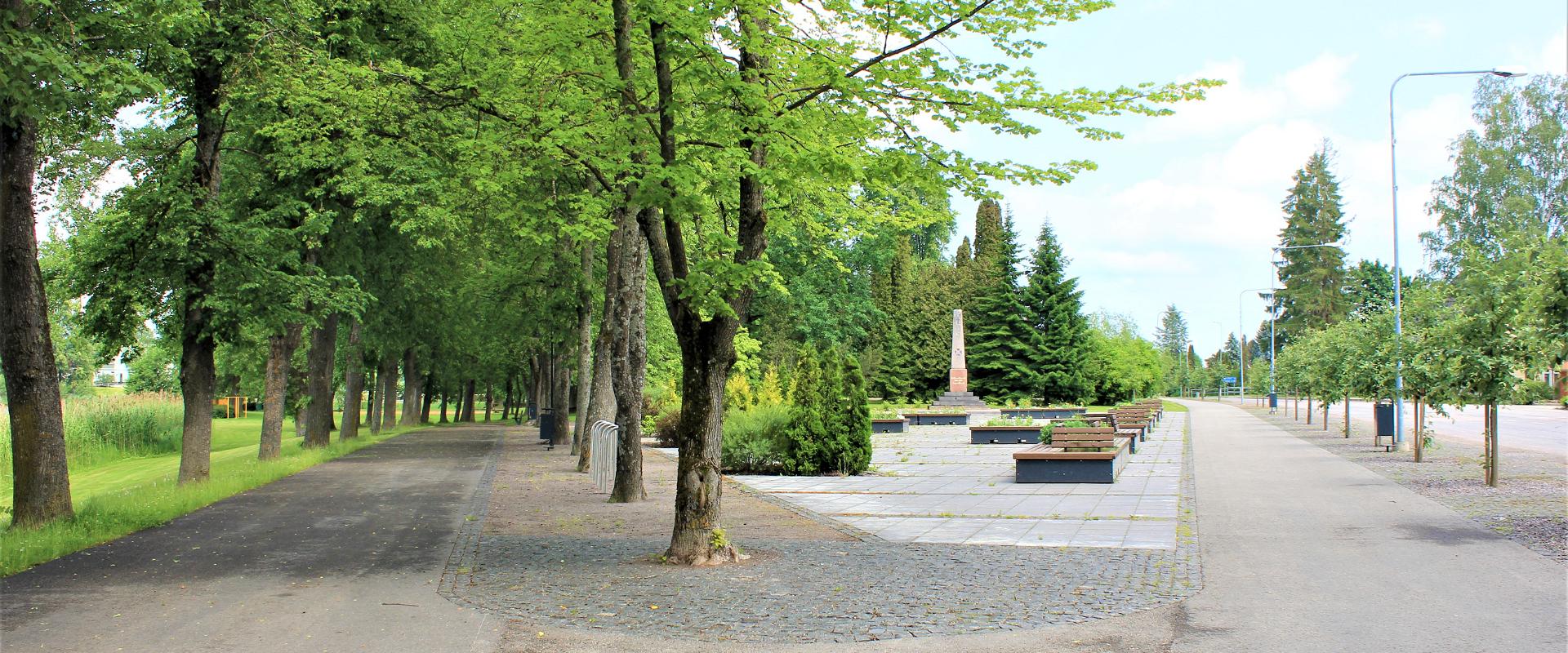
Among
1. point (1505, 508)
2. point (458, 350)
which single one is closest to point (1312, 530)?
point (1505, 508)

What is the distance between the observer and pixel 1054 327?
56.1m

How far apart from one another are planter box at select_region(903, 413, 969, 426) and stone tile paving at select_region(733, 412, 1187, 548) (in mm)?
17534

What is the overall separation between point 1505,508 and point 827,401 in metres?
10.0

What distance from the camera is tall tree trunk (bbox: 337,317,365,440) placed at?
29.2 meters

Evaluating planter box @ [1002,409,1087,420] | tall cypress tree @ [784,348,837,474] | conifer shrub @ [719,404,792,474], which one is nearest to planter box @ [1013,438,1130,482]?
tall cypress tree @ [784,348,837,474]

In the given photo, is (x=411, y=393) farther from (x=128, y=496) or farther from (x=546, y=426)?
(x=128, y=496)

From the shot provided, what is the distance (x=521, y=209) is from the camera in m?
10.4

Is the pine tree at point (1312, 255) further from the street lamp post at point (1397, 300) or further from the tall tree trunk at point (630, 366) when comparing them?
the tall tree trunk at point (630, 366)

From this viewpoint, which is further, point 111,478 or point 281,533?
point 111,478

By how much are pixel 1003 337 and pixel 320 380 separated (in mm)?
39000

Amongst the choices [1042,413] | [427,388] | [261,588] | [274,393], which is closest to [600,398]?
[274,393]

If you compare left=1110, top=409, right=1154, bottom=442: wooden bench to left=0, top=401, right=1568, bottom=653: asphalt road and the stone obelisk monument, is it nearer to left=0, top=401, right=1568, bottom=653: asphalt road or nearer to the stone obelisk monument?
left=0, top=401, right=1568, bottom=653: asphalt road

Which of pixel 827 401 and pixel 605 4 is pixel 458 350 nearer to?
pixel 827 401

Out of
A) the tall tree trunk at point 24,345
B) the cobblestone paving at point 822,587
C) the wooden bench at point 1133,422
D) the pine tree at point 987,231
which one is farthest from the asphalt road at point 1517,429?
the pine tree at point 987,231
